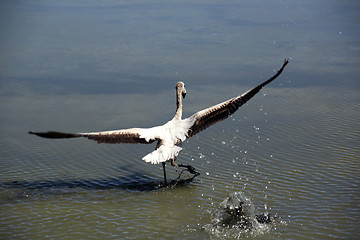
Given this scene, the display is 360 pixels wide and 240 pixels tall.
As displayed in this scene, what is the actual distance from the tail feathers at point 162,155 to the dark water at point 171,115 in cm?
70

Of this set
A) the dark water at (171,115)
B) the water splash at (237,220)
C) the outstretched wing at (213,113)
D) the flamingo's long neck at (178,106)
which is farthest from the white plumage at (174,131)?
the water splash at (237,220)

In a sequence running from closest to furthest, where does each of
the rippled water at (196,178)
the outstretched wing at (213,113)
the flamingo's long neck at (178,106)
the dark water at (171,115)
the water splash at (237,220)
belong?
the water splash at (237,220)
the rippled water at (196,178)
the dark water at (171,115)
the outstretched wing at (213,113)
the flamingo's long neck at (178,106)

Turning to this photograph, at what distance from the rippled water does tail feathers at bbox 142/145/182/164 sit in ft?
2.29

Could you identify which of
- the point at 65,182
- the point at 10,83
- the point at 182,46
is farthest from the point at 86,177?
the point at 182,46

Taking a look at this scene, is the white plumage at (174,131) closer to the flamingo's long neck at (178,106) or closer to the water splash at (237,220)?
the flamingo's long neck at (178,106)

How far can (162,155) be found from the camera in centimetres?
819

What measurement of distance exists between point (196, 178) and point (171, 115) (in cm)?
301

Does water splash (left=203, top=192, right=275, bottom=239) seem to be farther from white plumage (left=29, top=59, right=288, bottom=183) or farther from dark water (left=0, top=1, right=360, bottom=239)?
white plumage (left=29, top=59, right=288, bottom=183)

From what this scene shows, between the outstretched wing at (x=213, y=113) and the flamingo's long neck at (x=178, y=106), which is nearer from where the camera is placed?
the outstretched wing at (x=213, y=113)

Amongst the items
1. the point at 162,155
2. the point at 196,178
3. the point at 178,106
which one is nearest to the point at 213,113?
the point at 178,106

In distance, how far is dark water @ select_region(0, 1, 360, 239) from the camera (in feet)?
25.6

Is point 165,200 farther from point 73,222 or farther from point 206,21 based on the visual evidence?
point 206,21

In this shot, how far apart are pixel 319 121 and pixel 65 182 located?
5.34 m

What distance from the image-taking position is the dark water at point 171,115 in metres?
7.80
